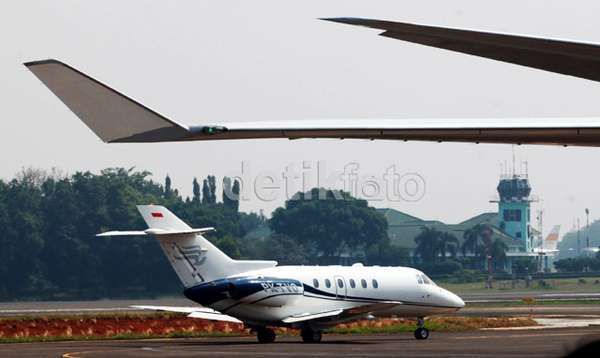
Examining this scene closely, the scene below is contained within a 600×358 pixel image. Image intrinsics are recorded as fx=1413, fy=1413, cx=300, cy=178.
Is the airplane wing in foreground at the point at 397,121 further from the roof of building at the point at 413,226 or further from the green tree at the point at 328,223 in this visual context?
the roof of building at the point at 413,226

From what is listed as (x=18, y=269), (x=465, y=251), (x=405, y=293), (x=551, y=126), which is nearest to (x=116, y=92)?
(x=551, y=126)

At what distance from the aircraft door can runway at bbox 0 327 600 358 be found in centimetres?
139

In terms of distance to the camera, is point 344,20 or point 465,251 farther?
point 465,251

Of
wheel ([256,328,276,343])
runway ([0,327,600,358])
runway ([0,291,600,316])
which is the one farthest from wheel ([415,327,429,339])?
runway ([0,291,600,316])

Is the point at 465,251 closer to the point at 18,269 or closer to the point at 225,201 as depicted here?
the point at 225,201

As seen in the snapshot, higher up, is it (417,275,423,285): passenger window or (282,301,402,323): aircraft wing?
(417,275,423,285): passenger window

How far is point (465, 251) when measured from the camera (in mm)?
125125

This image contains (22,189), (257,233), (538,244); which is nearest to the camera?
(22,189)

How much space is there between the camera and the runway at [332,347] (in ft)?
110

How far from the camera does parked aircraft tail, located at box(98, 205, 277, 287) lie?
136 feet

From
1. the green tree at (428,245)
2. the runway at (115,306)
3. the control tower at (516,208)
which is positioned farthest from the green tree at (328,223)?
the control tower at (516,208)

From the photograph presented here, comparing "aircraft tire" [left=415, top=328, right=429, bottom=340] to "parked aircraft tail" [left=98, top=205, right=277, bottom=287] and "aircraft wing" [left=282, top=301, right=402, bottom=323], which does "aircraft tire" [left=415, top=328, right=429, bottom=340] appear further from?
"parked aircraft tail" [left=98, top=205, right=277, bottom=287]

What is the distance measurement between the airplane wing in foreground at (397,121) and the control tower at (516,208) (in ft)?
517

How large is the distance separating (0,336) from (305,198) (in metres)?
72.4
